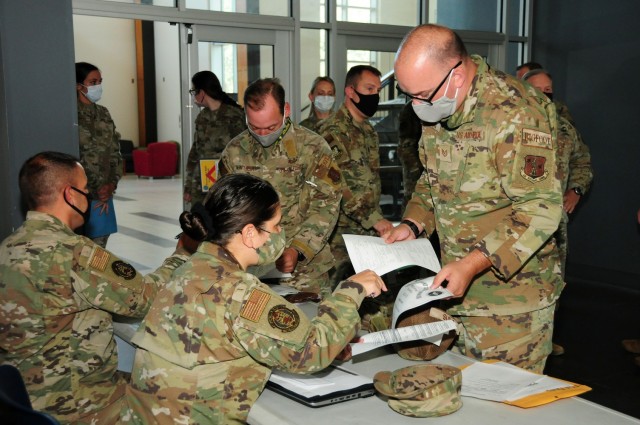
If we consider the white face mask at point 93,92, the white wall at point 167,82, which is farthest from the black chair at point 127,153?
the white face mask at point 93,92

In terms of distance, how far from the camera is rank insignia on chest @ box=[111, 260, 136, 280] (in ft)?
7.11

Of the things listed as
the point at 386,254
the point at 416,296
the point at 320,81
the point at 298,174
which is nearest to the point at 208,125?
the point at 320,81

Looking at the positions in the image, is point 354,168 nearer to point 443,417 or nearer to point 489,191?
point 489,191

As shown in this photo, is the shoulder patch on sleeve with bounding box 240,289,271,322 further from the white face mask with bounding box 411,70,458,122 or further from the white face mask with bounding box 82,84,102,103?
the white face mask with bounding box 82,84,102,103

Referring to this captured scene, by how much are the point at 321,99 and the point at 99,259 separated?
4.17 metres

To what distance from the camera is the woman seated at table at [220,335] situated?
5.23ft

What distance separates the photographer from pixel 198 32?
5926 mm

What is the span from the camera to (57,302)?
2.17 meters

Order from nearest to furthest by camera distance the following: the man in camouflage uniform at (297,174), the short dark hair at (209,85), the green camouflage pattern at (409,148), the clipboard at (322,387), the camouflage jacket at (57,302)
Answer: the clipboard at (322,387), the camouflage jacket at (57,302), the man in camouflage uniform at (297,174), the green camouflage pattern at (409,148), the short dark hair at (209,85)

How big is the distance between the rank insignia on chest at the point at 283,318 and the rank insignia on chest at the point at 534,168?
796 millimetres

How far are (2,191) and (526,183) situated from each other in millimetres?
2847

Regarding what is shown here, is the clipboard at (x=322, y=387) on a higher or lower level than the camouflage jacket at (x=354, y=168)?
lower

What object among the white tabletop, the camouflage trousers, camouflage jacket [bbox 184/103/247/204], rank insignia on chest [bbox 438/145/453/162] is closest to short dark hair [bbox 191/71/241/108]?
camouflage jacket [bbox 184/103/247/204]

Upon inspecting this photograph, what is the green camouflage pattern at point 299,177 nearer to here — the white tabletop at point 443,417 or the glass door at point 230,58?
the white tabletop at point 443,417
